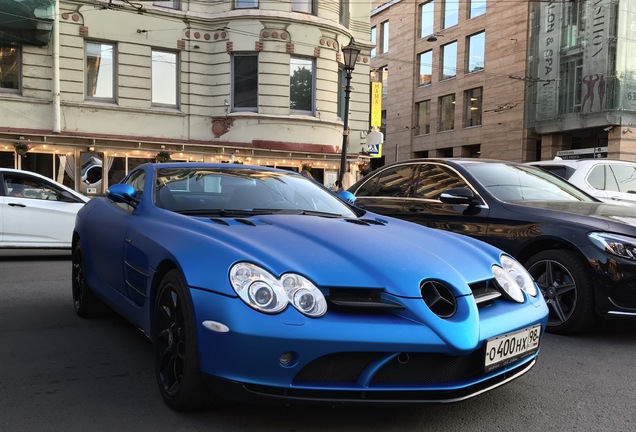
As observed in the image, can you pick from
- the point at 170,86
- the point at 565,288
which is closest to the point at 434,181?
the point at 565,288

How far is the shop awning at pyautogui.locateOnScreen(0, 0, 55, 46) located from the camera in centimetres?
1622

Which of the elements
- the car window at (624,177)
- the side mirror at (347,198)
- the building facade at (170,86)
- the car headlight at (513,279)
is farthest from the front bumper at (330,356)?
the building facade at (170,86)

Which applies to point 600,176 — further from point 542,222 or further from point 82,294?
point 82,294

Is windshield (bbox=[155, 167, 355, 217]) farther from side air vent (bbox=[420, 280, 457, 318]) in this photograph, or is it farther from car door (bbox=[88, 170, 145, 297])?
side air vent (bbox=[420, 280, 457, 318])

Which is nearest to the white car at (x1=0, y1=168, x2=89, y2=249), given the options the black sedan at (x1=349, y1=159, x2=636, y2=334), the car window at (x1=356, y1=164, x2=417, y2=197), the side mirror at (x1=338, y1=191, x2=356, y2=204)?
the car window at (x1=356, y1=164, x2=417, y2=197)

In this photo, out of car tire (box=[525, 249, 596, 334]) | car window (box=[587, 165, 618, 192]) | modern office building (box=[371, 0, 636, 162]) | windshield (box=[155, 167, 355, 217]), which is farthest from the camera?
modern office building (box=[371, 0, 636, 162])

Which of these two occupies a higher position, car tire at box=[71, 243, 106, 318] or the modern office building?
the modern office building

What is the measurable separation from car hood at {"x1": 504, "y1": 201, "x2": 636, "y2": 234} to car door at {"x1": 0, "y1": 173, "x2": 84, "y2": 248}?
281 inches

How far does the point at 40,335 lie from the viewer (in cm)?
444

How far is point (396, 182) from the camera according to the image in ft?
22.4

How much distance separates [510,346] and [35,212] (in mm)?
8397

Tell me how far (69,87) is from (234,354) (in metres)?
18.0

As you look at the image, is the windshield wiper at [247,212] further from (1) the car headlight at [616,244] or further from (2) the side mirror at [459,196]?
(1) the car headlight at [616,244]

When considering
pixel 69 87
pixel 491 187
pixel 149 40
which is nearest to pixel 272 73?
pixel 149 40
